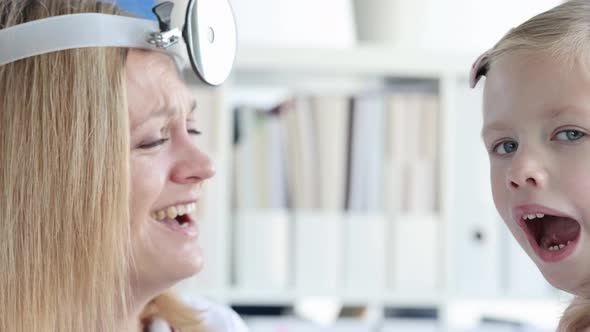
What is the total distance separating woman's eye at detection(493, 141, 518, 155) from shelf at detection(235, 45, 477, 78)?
1.18 metres

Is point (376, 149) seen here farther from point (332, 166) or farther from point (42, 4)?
point (42, 4)

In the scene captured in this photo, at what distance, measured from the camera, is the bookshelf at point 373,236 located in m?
2.21

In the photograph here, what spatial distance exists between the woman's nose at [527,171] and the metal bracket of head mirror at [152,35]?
1.60 ft

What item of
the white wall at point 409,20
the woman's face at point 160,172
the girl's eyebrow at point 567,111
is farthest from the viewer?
the white wall at point 409,20

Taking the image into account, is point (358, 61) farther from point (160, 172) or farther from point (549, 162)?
point (549, 162)

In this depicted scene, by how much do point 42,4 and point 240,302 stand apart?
119cm

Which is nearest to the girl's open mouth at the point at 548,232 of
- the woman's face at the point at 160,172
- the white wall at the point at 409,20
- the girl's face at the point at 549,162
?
the girl's face at the point at 549,162

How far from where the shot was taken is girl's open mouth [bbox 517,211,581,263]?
983 millimetres

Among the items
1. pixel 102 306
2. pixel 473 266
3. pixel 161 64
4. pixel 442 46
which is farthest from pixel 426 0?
pixel 102 306

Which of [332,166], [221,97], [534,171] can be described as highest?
[221,97]

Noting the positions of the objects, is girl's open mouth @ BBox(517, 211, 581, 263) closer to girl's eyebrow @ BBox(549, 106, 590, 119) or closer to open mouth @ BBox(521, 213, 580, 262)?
open mouth @ BBox(521, 213, 580, 262)

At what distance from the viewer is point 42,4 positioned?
1.20 metres

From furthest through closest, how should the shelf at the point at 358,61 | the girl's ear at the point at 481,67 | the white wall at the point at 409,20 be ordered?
the white wall at the point at 409,20 → the shelf at the point at 358,61 → the girl's ear at the point at 481,67

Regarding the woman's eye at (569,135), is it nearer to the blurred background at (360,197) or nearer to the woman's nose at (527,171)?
the woman's nose at (527,171)
